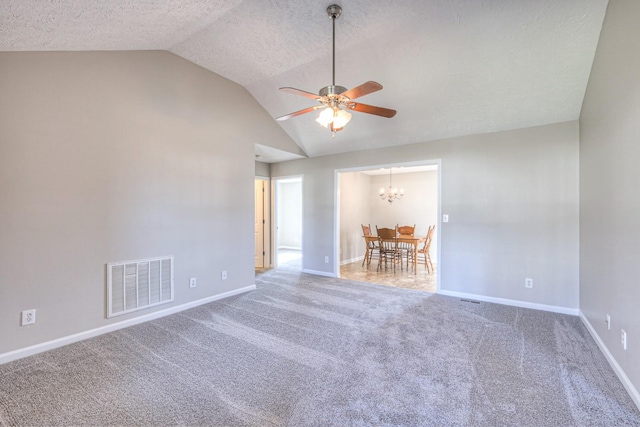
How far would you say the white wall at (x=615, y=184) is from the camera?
1879mm

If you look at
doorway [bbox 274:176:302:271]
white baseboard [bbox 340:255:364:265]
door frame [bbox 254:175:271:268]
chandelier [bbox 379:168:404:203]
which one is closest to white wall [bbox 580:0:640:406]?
chandelier [bbox 379:168:404:203]

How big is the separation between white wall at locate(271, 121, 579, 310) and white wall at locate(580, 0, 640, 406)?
1.53ft

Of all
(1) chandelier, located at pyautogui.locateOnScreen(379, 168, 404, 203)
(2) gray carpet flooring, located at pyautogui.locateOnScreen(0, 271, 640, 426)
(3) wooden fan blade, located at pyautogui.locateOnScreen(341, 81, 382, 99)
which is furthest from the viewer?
(1) chandelier, located at pyautogui.locateOnScreen(379, 168, 404, 203)

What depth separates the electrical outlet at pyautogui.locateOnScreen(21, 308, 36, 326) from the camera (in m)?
2.45

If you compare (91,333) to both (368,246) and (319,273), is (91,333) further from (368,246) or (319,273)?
(368,246)

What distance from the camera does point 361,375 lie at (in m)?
2.18

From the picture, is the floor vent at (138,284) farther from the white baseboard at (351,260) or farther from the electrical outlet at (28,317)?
the white baseboard at (351,260)

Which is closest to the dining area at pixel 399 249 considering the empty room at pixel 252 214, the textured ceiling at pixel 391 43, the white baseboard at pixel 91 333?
the empty room at pixel 252 214

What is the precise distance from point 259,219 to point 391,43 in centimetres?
433

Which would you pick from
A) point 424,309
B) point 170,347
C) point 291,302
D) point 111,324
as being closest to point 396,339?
point 424,309

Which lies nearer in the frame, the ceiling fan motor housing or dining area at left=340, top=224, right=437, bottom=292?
the ceiling fan motor housing

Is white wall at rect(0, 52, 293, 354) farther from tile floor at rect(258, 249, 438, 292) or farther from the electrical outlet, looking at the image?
tile floor at rect(258, 249, 438, 292)

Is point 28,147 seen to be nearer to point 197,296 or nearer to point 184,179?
point 184,179

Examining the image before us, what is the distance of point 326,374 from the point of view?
220 cm
